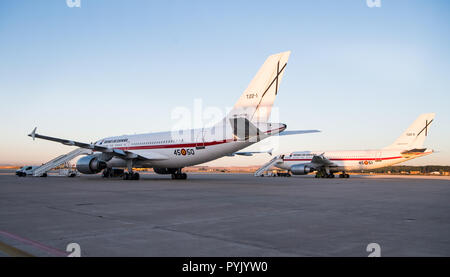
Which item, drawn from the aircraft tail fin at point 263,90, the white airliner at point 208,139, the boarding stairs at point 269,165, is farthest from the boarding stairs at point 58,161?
the boarding stairs at point 269,165

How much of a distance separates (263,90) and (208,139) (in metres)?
4.78

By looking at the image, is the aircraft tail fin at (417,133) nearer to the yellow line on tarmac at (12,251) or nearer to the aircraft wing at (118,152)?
the aircraft wing at (118,152)

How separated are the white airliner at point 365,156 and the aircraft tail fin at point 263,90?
1842cm

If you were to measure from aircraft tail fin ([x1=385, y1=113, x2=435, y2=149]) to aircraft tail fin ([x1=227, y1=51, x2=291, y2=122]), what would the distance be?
69.3 ft

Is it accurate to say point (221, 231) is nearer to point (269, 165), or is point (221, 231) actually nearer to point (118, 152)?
point (118, 152)

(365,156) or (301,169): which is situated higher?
(365,156)

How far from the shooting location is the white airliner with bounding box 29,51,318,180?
18375 millimetres

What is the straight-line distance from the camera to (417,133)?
3278 cm

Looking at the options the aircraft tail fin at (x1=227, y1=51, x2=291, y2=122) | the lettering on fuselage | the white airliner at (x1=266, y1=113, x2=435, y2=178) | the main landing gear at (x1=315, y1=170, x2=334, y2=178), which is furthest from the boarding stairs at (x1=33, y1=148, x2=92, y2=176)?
the main landing gear at (x1=315, y1=170, x2=334, y2=178)

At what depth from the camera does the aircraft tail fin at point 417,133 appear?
32.2 meters

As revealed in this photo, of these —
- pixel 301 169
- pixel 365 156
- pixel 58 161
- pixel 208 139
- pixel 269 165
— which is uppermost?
pixel 208 139

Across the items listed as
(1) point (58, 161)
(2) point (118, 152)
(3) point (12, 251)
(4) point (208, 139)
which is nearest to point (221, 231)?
(3) point (12, 251)
